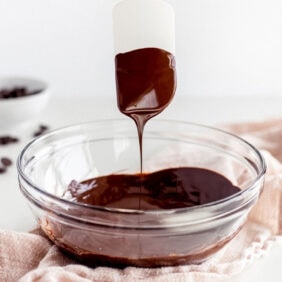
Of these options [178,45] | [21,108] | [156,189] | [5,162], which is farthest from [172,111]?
[156,189]

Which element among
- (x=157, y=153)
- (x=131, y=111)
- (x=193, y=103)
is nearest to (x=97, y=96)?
(x=193, y=103)

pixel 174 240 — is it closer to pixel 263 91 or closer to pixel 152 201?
pixel 152 201

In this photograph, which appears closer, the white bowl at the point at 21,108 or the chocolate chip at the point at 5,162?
the chocolate chip at the point at 5,162

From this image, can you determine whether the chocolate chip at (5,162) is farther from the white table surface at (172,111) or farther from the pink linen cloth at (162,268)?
the pink linen cloth at (162,268)

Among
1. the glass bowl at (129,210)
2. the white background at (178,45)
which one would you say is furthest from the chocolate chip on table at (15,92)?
the glass bowl at (129,210)

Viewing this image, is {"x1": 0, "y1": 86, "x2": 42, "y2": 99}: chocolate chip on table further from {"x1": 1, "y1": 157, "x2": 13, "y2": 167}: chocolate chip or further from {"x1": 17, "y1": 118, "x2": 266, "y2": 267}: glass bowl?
{"x1": 17, "y1": 118, "x2": 266, "y2": 267}: glass bowl
